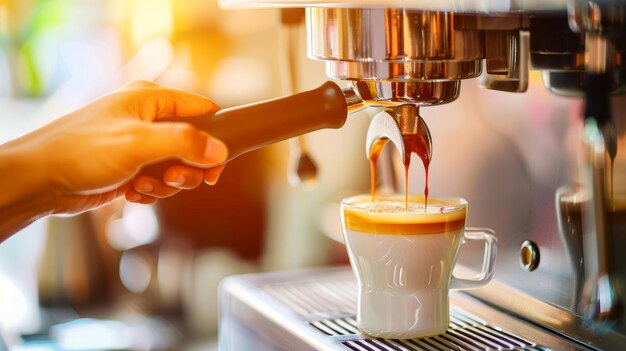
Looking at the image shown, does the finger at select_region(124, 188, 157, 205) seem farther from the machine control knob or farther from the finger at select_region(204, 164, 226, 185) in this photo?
the machine control knob

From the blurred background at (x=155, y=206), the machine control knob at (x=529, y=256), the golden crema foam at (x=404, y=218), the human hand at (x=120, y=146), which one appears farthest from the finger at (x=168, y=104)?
the blurred background at (x=155, y=206)

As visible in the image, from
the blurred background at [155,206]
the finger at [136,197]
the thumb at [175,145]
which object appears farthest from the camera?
the blurred background at [155,206]

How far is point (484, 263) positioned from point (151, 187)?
9.6 inches

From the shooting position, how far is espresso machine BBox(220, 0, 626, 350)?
56 cm

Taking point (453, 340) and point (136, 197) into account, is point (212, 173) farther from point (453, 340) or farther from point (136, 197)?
point (453, 340)

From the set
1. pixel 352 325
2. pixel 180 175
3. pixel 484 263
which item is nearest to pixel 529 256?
pixel 484 263

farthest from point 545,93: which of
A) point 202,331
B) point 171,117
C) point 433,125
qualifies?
point 202,331

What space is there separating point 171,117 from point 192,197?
0.89 meters

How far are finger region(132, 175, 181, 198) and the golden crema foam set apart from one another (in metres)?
0.13

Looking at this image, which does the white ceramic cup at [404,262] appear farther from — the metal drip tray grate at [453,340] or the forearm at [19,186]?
the forearm at [19,186]

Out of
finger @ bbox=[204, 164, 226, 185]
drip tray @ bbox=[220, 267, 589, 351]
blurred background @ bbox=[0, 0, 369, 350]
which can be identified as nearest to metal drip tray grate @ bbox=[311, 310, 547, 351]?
drip tray @ bbox=[220, 267, 589, 351]

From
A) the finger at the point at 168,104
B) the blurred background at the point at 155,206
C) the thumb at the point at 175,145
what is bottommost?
the blurred background at the point at 155,206

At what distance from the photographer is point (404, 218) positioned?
60cm

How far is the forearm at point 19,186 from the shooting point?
567mm
